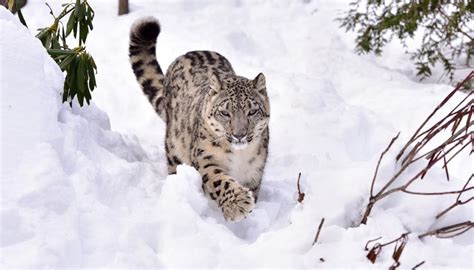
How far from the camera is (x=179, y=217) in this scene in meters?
→ 3.53

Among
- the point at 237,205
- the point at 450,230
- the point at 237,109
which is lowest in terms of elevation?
the point at 237,205

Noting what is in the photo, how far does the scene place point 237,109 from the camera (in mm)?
4496

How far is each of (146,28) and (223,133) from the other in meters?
1.62

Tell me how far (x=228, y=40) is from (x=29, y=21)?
2.54m

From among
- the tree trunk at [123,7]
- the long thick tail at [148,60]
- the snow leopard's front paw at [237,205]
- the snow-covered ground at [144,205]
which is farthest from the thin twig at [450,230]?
the tree trunk at [123,7]

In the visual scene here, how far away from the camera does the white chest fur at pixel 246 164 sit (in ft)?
15.2

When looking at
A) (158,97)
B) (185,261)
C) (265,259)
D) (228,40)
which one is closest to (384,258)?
(265,259)

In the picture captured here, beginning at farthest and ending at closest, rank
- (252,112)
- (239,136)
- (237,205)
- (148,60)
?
(148,60) → (252,112) → (239,136) → (237,205)

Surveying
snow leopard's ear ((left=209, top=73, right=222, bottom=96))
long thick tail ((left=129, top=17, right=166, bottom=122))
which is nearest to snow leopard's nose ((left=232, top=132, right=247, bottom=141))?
snow leopard's ear ((left=209, top=73, right=222, bottom=96))

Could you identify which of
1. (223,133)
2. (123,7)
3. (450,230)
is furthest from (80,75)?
(123,7)

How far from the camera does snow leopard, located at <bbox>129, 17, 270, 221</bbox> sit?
170 inches

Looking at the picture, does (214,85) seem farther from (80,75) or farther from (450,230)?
(450,230)

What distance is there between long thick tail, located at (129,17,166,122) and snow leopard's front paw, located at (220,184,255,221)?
194 centimetres

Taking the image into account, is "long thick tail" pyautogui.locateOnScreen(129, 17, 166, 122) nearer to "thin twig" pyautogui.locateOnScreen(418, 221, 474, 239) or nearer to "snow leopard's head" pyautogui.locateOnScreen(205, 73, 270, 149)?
"snow leopard's head" pyautogui.locateOnScreen(205, 73, 270, 149)
